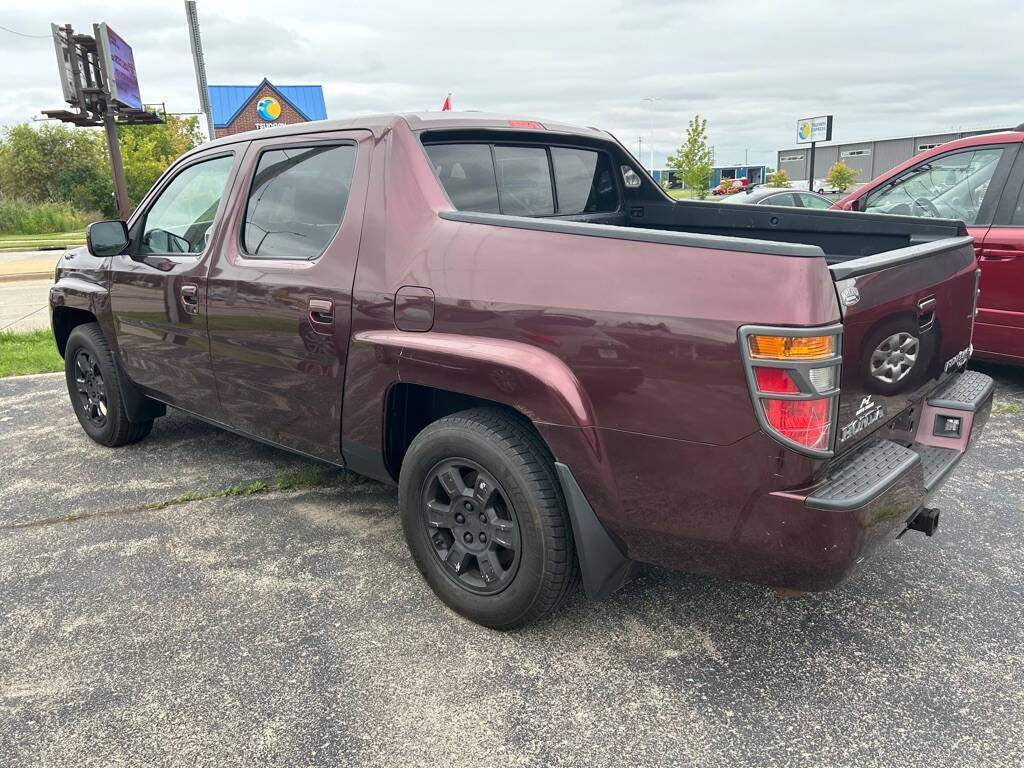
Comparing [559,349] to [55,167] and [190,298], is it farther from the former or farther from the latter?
[55,167]

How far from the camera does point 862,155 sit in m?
75.4

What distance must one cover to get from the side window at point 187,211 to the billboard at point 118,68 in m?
11.6

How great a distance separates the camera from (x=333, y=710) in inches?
93.4

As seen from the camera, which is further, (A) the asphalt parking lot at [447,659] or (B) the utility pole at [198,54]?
(B) the utility pole at [198,54]

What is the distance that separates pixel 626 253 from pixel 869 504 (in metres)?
0.96

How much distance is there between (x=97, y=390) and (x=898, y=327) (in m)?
4.51

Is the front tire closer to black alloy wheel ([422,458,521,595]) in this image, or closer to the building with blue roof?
black alloy wheel ([422,458,521,595])

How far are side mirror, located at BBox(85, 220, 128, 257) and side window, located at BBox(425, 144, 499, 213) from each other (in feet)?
6.80

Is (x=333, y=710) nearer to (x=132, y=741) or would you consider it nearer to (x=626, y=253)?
(x=132, y=741)

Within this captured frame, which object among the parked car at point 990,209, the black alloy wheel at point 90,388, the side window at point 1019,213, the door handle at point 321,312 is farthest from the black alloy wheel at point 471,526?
the side window at point 1019,213

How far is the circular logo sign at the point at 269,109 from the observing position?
51.9 metres

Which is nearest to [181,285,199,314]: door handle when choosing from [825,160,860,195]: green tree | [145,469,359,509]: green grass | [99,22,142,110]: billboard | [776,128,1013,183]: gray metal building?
[145,469,359,509]: green grass

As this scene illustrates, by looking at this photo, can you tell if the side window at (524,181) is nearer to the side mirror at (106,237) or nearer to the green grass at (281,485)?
the green grass at (281,485)

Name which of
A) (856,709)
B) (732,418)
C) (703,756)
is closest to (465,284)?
(732,418)
